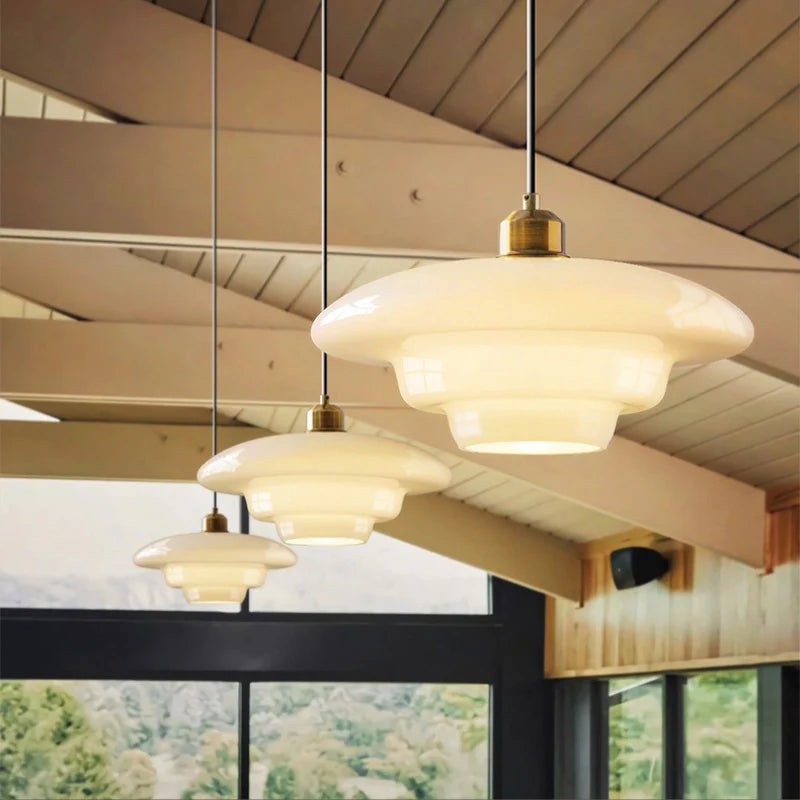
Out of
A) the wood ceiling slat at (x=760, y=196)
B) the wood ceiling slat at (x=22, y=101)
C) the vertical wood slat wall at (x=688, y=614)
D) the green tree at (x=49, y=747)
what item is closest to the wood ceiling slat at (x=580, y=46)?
the wood ceiling slat at (x=760, y=196)

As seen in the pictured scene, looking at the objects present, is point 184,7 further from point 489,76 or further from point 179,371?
point 179,371

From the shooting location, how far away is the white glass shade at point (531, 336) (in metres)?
1.15

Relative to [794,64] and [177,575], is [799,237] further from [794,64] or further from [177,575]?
[177,575]

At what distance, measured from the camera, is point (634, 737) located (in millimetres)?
7680

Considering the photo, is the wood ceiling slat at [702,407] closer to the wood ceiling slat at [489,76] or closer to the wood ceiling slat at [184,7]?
the wood ceiling slat at [489,76]

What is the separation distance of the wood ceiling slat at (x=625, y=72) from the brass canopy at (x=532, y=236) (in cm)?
184

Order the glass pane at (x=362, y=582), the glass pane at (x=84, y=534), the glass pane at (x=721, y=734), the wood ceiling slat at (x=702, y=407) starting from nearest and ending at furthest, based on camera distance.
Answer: the wood ceiling slat at (x=702, y=407) < the glass pane at (x=721, y=734) < the glass pane at (x=84, y=534) < the glass pane at (x=362, y=582)

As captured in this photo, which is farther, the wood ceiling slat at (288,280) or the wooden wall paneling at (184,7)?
the wood ceiling slat at (288,280)

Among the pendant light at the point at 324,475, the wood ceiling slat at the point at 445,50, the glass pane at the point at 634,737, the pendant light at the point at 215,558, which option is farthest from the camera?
the glass pane at the point at 634,737

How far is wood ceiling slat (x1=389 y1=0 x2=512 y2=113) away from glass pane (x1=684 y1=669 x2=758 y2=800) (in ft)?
11.7

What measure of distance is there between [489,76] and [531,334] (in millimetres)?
2405

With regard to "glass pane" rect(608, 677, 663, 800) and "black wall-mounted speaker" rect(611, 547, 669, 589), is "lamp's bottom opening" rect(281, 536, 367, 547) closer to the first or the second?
"black wall-mounted speaker" rect(611, 547, 669, 589)

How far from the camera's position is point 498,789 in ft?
28.5

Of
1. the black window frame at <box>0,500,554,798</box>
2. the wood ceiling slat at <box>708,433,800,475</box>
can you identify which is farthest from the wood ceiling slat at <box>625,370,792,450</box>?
the black window frame at <box>0,500,554,798</box>
